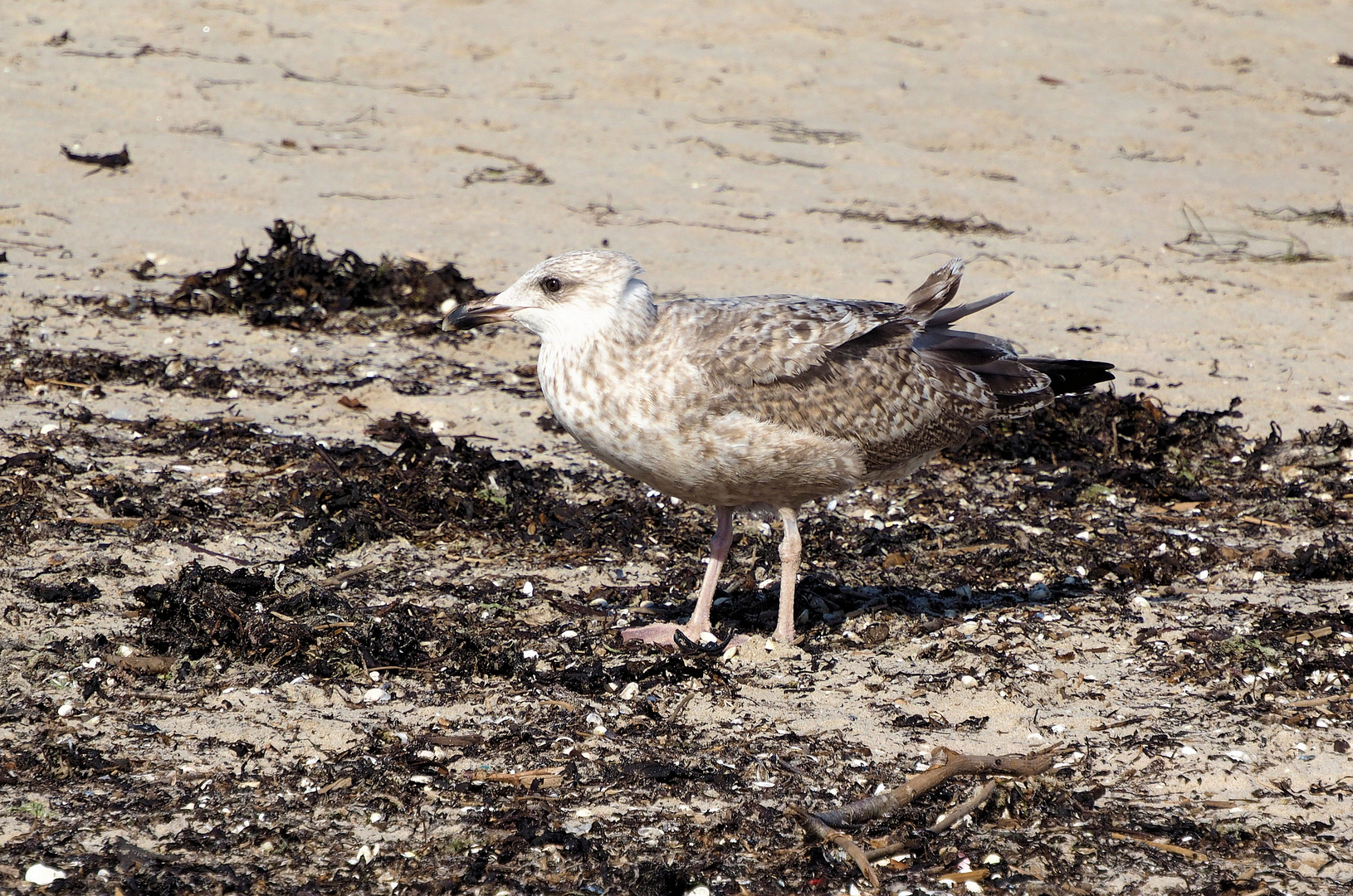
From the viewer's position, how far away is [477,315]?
5027 mm

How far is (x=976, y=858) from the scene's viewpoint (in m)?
3.82

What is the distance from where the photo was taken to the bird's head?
16.0ft

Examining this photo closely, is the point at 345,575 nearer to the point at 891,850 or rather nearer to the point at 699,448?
the point at 699,448

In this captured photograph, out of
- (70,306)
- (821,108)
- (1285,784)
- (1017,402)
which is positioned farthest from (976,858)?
(821,108)

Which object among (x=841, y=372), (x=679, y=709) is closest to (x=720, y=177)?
(x=841, y=372)

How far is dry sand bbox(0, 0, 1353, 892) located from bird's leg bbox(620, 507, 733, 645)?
1.38 feet

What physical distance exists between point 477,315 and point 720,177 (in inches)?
231

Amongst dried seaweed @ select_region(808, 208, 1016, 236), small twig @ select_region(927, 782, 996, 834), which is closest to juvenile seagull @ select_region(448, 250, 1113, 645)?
small twig @ select_region(927, 782, 996, 834)

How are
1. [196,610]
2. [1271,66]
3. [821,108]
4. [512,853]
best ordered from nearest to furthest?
1. [512,853]
2. [196,610]
3. [821,108]
4. [1271,66]

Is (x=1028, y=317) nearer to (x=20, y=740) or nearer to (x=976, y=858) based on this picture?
(x=976, y=858)

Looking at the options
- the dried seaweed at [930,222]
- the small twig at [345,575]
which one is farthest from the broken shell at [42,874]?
the dried seaweed at [930,222]

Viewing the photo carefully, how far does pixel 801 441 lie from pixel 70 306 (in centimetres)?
493

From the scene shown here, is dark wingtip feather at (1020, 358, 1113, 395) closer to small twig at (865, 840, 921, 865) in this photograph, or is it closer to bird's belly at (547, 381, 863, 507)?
bird's belly at (547, 381, 863, 507)

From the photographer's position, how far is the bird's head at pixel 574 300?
4.89 m
